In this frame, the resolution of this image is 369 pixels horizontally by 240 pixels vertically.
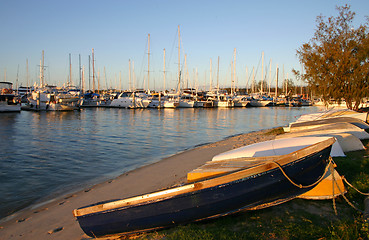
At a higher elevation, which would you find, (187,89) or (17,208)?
(187,89)

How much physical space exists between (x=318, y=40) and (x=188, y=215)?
20.6 m

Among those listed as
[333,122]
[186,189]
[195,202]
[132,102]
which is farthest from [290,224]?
[132,102]

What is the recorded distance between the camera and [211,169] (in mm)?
6770

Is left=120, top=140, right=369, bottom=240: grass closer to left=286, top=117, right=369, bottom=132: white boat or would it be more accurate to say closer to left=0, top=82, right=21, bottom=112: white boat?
left=286, top=117, right=369, bottom=132: white boat

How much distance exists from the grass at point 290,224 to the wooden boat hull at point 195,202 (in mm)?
231

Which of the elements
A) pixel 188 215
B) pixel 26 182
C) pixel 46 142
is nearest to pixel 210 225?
pixel 188 215

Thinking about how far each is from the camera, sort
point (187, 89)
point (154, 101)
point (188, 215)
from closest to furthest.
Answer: point (188, 215), point (154, 101), point (187, 89)

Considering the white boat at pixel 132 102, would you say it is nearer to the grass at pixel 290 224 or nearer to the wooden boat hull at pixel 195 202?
the grass at pixel 290 224

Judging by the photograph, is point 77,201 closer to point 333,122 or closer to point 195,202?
point 195,202

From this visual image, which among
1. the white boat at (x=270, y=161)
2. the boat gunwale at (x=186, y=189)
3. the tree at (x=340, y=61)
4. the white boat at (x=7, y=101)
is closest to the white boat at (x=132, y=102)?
the white boat at (x=7, y=101)

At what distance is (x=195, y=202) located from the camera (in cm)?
535

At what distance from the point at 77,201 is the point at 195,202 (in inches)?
182

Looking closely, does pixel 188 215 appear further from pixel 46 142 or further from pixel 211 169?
pixel 46 142

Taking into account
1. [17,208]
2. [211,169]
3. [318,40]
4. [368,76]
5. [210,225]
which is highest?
[318,40]
